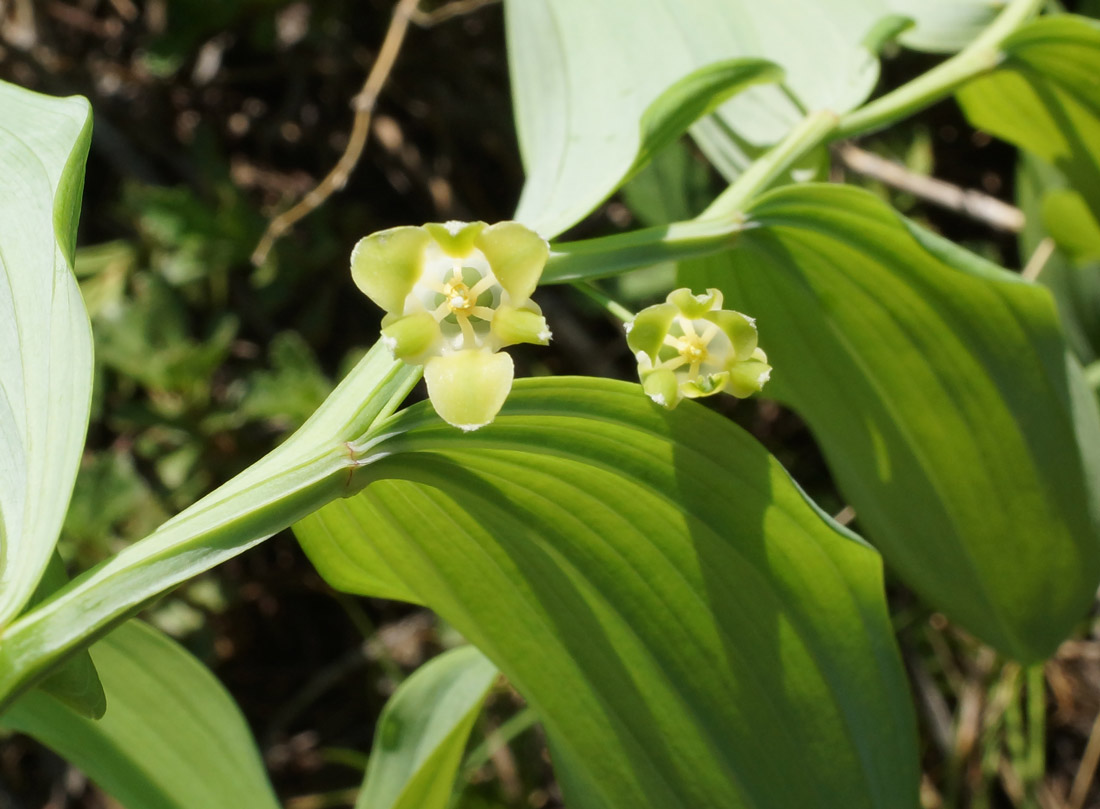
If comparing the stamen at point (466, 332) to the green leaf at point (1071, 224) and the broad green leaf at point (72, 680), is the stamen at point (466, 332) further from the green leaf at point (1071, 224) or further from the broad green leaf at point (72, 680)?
the green leaf at point (1071, 224)

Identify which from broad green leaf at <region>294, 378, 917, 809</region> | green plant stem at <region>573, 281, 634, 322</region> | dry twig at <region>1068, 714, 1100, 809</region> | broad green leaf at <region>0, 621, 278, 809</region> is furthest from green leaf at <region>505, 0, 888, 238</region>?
dry twig at <region>1068, 714, 1100, 809</region>

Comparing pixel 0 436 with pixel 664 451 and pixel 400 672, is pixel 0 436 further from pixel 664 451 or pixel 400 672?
pixel 400 672

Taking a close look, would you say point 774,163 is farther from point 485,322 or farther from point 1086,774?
point 1086,774

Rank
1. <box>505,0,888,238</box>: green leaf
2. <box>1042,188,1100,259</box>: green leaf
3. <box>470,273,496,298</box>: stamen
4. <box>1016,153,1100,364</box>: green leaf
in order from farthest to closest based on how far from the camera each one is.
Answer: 1. <box>1016,153,1100,364</box>: green leaf
2. <box>1042,188,1100,259</box>: green leaf
3. <box>505,0,888,238</box>: green leaf
4. <box>470,273,496,298</box>: stamen

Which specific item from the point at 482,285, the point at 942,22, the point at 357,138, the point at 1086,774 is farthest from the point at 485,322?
the point at 1086,774

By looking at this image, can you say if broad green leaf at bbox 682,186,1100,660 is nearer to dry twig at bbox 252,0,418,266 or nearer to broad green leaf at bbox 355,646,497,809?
broad green leaf at bbox 355,646,497,809

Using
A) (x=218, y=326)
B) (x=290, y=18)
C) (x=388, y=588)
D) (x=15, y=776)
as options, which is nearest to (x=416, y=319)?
(x=388, y=588)
